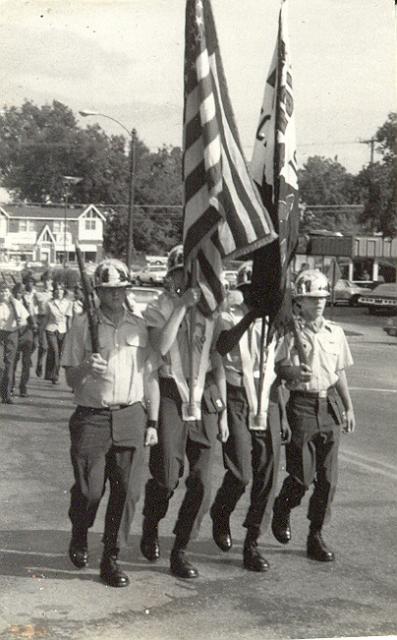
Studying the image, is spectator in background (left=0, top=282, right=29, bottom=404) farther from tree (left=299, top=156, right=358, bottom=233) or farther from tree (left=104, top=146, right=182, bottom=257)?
tree (left=299, top=156, right=358, bottom=233)

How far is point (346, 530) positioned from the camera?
727 centimetres

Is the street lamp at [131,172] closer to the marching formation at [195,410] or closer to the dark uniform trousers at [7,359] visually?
the marching formation at [195,410]

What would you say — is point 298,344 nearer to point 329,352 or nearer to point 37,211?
point 329,352

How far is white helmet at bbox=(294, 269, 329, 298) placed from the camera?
6625mm

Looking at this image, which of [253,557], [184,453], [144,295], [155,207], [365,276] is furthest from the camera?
[365,276]

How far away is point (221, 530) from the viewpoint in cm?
675

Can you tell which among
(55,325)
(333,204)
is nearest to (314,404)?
(55,325)

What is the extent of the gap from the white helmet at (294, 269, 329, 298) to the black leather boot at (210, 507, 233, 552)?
1460 mm

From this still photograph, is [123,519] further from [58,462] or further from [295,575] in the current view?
[58,462]

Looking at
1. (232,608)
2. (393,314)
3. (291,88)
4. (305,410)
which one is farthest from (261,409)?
(393,314)

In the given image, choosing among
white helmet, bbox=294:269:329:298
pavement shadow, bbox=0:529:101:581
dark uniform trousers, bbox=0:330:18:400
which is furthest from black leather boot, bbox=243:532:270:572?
dark uniform trousers, bbox=0:330:18:400

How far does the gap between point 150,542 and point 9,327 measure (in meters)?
7.51

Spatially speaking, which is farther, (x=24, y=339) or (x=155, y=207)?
Answer: (x=24, y=339)

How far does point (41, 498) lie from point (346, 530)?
2.30 metres
